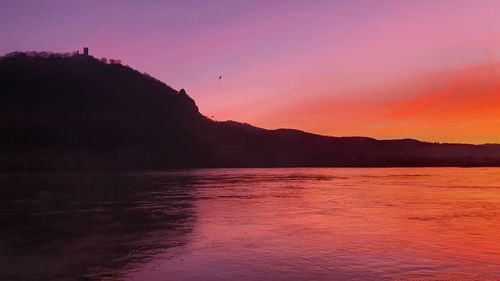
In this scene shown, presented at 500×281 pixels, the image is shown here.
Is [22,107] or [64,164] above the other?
[22,107]

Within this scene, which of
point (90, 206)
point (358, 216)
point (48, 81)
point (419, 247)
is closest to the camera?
point (419, 247)

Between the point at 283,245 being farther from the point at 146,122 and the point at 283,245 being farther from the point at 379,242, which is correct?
the point at 146,122

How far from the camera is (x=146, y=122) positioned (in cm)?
19950

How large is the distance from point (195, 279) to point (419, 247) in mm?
10289

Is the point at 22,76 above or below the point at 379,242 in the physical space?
above

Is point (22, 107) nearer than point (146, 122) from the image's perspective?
Yes

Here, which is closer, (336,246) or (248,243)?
(336,246)

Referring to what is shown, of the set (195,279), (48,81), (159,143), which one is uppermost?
(48,81)

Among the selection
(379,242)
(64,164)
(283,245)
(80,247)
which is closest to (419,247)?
(379,242)

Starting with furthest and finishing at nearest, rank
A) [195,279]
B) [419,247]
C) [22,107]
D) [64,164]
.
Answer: [22,107] → [64,164] → [419,247] → [195,279]

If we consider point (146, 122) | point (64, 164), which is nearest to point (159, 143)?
point (146, 122)

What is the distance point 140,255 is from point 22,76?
184114 mm

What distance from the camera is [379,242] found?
2206 cm

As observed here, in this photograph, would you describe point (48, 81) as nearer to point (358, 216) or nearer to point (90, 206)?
point (90, 206)
